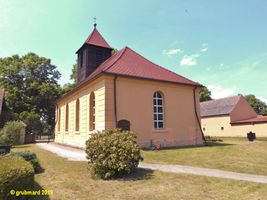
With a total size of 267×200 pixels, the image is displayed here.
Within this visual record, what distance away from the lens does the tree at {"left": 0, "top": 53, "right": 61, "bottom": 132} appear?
41.1 m

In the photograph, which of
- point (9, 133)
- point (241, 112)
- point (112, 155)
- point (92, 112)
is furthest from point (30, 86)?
point (241, 112)

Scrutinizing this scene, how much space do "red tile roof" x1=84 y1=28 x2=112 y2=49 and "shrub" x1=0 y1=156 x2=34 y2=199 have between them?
19351 mm

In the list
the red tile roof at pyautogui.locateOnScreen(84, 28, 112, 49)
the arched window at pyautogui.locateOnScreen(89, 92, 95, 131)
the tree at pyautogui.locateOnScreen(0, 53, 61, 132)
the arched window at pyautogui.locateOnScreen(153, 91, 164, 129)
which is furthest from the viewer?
the tree at pyautogui.locateOnScreen(0, 53, 61, 132)

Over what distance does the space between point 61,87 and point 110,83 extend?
32.5 metres

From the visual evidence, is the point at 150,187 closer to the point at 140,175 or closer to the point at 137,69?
the point at 140,175

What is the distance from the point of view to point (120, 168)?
345 inches

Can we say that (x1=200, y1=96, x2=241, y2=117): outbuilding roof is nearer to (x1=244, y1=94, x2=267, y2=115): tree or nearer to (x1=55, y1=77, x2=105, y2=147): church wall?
(x1=55, y1=77, x2=105, y2=147): church wall

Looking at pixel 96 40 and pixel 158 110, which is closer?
pixel 158 110

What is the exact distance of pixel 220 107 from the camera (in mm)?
45188

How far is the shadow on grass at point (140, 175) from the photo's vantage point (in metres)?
8.61

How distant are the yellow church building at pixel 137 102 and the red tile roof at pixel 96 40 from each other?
275mm

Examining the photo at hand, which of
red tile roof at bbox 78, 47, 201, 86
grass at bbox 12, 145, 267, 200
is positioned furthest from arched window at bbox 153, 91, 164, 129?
grass at bbox 12, 145, 267, 200

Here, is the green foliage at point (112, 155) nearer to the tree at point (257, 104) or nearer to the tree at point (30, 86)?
the tree at point (30, 86)

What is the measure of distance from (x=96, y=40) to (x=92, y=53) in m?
1.71
